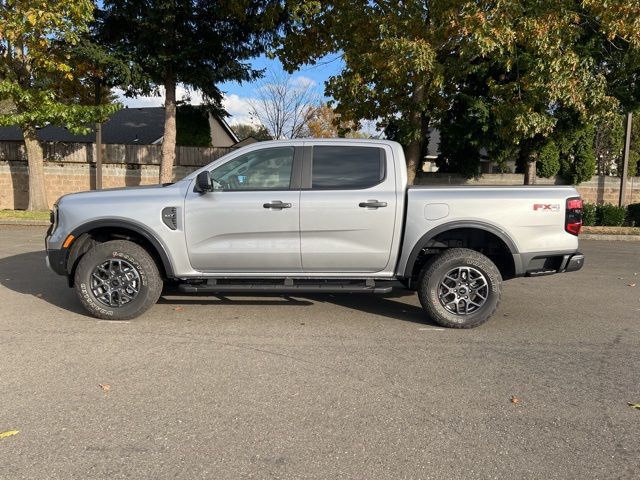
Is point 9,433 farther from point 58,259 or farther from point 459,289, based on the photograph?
point 459,289

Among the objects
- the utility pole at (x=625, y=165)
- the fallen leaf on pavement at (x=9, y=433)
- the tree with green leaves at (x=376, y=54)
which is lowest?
the fallen leaf on pavement at (x=9, y=433)

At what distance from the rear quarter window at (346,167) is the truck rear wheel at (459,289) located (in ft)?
3.71

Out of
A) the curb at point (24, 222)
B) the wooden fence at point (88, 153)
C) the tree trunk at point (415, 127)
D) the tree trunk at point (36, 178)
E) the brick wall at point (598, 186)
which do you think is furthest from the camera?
the wooden fence at point (88, 153)

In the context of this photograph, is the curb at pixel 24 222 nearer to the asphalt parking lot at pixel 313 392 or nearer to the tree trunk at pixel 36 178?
the tree trunk at pixel 36 178

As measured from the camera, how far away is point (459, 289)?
209 inches

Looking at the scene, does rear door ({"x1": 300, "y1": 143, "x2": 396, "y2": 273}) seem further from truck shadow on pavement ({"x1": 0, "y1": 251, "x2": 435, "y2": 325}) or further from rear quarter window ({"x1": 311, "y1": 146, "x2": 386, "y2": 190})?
truck shadow on pavement ({"x1": 0, "y1": 251, "x2": 435, "y2": 325})

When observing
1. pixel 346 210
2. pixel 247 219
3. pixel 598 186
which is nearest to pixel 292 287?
pixel 247 219

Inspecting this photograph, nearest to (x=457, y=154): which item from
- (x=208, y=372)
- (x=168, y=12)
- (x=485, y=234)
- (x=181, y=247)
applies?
(x=168, y=12)

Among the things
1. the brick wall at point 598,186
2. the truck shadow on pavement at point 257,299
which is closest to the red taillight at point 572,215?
the truck shadow on pavement at point 257,299

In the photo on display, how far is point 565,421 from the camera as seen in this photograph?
11.0 feet

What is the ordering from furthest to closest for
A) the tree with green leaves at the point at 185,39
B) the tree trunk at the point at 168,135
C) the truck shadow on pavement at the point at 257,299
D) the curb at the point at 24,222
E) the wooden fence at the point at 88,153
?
the wooden fence at the point at 88,153 < the tree trunk at the point at 168,135 < the tree with green leaves at the point at 185,39 < the curb at the point at 24,222 < the truck shadow on pavement at the point at 257,299

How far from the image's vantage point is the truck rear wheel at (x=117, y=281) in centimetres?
533

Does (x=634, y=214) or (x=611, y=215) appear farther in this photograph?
(x=634, y=214)

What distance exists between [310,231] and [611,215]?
1344cm
